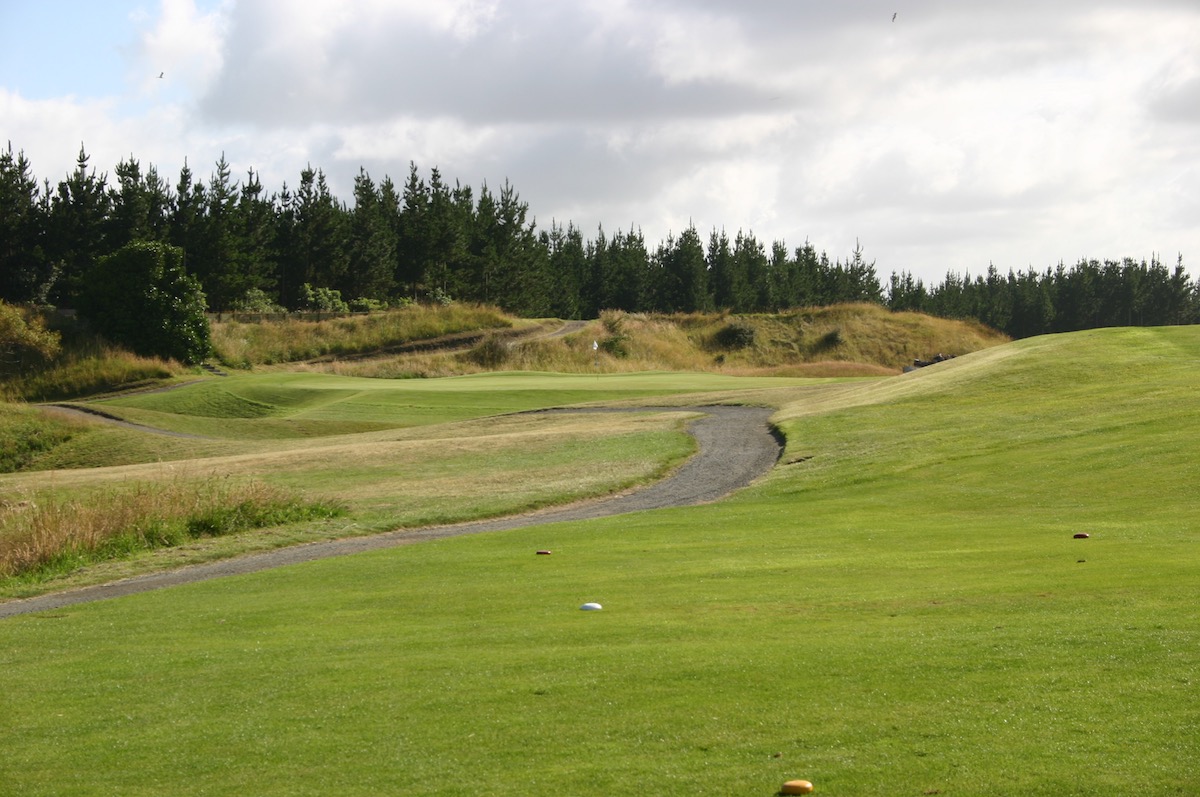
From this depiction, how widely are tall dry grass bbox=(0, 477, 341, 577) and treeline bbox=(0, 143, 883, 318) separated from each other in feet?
189

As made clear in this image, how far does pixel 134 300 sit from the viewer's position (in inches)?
2864

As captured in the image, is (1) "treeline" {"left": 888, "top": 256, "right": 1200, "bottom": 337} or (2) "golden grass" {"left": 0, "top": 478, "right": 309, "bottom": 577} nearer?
(2) "golden grass" {"left": 0, "top": 478, "right": 309, "bottom": 577}

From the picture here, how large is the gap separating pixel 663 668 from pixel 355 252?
9978cm

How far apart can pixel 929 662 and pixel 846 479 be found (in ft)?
56.9

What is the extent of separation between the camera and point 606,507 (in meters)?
25.9

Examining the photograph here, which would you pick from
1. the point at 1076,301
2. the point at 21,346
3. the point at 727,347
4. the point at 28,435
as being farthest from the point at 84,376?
the point at 1076,301

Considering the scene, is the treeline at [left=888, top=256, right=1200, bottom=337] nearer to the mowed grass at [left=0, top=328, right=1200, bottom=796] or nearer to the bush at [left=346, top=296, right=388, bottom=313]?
the bush at [left=346, top=296, right=388, bottom=313]

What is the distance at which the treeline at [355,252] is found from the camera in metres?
87.6

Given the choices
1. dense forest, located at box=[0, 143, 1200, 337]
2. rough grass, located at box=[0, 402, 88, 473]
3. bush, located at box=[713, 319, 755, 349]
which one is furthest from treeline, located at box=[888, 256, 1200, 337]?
rough grass, located at box=[0, 402, 88, 473]

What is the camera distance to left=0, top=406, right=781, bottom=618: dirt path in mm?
17547

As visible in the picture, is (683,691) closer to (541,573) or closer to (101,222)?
(541,573)

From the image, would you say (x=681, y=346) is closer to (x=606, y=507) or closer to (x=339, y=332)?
(x=339, y=332)

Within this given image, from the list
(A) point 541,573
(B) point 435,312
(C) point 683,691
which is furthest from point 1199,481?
(B) point 435,312

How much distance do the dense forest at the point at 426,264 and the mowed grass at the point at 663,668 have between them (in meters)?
68.1
